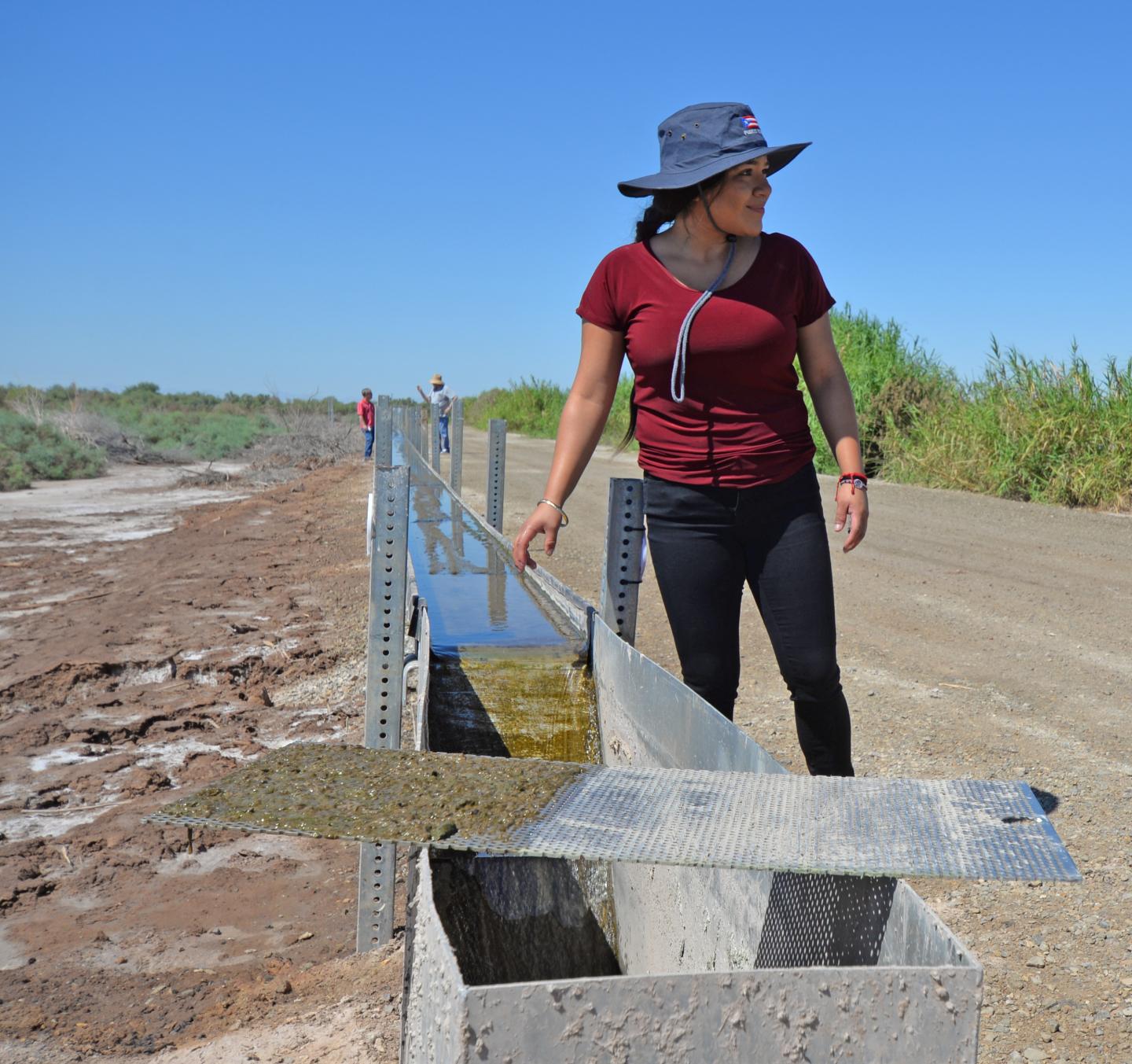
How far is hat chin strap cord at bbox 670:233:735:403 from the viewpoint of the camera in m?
2.51

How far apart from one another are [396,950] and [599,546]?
7.70m

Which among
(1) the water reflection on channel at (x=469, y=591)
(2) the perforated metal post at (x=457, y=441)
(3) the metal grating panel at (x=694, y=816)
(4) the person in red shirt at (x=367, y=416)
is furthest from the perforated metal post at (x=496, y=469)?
(4) the person in red shirt at (x=367, y=416)

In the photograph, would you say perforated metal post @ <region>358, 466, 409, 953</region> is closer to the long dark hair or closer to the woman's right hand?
the woman's right hand

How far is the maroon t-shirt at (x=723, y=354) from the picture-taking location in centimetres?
252

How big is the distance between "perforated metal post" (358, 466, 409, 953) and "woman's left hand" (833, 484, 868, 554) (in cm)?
124

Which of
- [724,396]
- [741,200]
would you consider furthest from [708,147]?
[724,396]

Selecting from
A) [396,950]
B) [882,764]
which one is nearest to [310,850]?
[396,950]

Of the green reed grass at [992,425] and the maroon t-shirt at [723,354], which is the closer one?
the maroon t-shirt at [723,354]

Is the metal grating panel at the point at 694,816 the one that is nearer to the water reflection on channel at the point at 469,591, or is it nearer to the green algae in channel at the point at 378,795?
the green algae in channel at the point at 378,795

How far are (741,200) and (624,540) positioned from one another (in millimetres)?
1068

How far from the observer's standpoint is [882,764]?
14.5ft

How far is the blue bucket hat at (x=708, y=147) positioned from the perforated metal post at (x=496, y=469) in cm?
526

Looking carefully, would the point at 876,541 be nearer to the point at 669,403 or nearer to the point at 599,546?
the point at 599,546

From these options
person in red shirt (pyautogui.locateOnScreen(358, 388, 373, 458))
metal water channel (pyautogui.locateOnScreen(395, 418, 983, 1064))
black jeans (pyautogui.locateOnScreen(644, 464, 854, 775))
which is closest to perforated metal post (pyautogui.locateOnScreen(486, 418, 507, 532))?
metal water channel (pyautogui.locateOnScreen(395, 418, 983, 1064))
